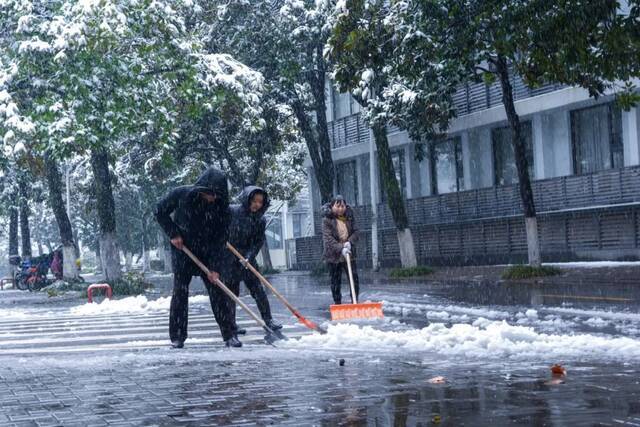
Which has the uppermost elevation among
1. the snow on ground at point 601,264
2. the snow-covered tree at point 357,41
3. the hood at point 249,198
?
the snow-covered tree at point 357,41

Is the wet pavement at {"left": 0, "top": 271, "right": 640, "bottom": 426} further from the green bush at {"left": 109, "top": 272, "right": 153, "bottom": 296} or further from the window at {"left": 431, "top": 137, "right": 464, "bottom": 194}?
the window at {"left": 431, "top": 137, "right": 464, "bottom": 194}

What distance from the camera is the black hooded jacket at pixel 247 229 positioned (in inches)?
516

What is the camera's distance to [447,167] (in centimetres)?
3941

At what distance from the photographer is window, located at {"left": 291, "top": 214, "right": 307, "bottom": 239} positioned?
258ft

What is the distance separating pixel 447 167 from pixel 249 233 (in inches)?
1056

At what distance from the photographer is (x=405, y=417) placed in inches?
259

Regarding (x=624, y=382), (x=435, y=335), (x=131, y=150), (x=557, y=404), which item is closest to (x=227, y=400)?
(x=557, y=404)

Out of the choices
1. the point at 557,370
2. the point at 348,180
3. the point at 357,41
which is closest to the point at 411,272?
the point at 357,41

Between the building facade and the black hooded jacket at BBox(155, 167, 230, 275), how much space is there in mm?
18500

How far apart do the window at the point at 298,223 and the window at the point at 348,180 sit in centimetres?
3102

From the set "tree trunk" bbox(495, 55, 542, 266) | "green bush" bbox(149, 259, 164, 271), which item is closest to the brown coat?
"tree trunk" bbox(495, 55, 542, 266)

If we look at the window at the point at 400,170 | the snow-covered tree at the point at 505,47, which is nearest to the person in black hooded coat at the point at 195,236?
the snow-covered tree at the point at 505,47

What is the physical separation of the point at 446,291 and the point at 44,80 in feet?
37.0

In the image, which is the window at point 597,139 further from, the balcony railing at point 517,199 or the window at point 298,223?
the window at point 298,223
